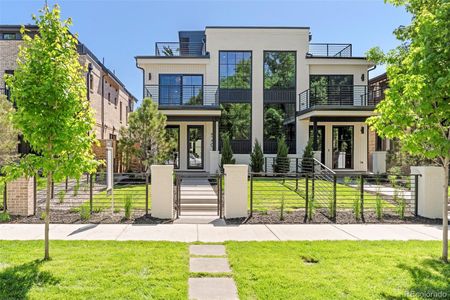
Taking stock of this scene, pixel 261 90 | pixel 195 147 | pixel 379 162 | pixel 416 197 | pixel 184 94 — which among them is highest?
pixel 261 90

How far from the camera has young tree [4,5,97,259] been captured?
15.2 feet

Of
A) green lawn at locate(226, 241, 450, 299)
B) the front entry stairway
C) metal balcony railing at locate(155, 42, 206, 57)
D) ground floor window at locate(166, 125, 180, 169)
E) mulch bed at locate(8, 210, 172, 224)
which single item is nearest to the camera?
green lawn at locate(226, 241, 450, 299)

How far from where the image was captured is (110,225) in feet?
24.1

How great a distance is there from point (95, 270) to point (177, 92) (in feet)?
51.8

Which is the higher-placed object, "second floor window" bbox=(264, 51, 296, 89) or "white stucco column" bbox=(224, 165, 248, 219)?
"second floor window" bbox=(264, 51, 296, 89)

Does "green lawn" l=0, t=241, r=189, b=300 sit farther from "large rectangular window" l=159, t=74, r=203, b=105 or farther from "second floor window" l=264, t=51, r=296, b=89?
"second floor window" l=264, t=51, r=296, b=89

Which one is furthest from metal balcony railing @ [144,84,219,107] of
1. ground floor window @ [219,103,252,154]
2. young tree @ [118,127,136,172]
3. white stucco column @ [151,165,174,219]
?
white stucco column @ [151,165,174,219]

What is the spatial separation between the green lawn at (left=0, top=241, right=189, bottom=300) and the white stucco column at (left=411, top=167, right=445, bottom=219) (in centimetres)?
653

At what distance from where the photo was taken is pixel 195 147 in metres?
20.1

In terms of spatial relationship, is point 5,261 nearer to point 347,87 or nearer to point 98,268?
point 98,268

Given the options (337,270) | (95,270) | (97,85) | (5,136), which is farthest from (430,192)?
(97,85)

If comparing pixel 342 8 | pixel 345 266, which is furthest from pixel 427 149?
pixel 342 8

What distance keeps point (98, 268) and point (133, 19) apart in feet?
45.6

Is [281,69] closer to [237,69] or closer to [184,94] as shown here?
[237,69]
